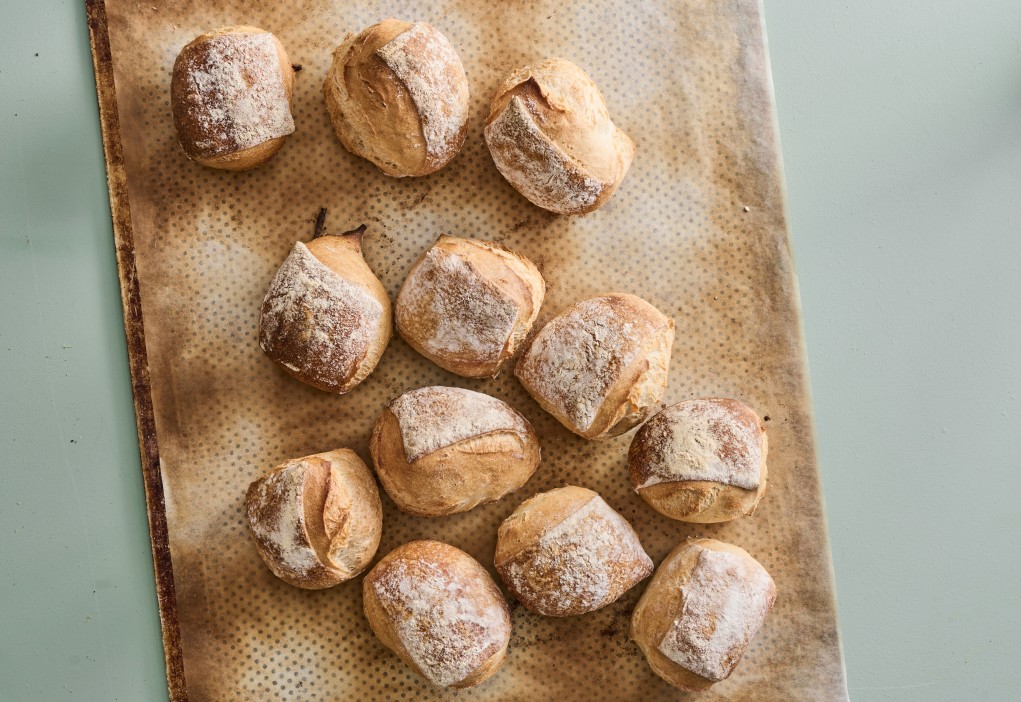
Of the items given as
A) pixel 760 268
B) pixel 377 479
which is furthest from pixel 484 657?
pixel 760 268

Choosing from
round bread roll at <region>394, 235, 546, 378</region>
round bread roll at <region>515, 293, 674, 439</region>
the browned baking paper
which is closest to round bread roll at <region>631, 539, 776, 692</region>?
the browned baking paper

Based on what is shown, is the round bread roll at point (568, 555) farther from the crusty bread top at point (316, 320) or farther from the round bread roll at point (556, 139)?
the round bread roll at point (556, 139)

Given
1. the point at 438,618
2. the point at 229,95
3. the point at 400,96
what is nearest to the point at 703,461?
the point at 438,618

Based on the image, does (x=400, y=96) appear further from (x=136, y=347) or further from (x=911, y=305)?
(x=911, y=305)

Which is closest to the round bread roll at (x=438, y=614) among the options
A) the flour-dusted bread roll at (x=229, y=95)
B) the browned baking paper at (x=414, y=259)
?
the browned baking paper at (x=414, y=259)

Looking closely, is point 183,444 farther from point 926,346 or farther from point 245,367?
point 926,346

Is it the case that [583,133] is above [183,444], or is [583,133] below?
above

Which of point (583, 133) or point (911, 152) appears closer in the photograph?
point (583, 133)
